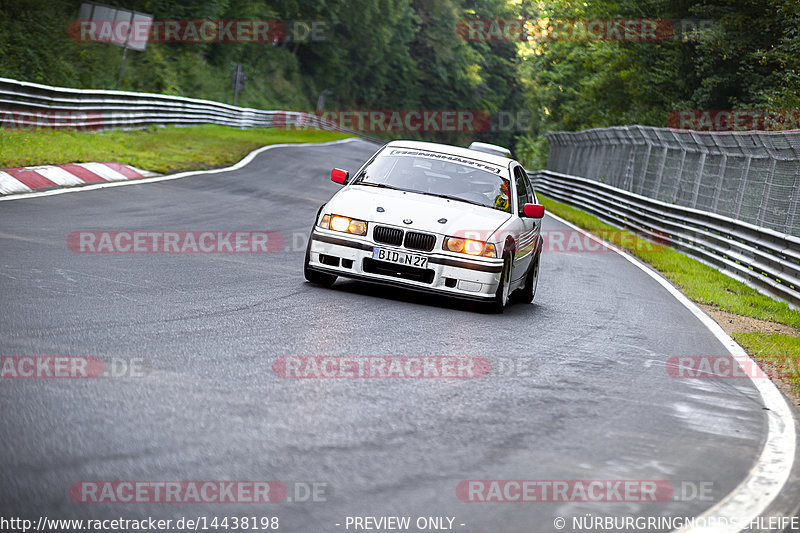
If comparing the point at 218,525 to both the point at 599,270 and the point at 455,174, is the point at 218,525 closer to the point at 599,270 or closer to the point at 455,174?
the point at 455,174

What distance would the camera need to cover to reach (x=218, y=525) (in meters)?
3.67

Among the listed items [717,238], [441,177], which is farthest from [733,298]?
[441,177]

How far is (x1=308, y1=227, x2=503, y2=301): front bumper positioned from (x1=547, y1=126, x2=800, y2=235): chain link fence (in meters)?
7.42

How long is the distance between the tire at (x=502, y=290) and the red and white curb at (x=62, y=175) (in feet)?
24.3

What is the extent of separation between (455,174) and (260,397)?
18.6 ft

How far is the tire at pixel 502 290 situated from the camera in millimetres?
9586

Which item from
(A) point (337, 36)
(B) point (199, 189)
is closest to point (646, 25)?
(B) point (199, 189)

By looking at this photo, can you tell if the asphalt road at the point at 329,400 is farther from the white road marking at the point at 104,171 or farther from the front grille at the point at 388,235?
the white road marking at the point at 104,171

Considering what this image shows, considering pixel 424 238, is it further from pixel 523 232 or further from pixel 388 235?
pixel 523 232

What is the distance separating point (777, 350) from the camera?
9.66 metres

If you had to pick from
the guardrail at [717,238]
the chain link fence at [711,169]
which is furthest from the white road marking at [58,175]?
the chain link fence at [711,169]

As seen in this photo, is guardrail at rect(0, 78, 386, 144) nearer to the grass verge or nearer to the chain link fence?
the grass verge

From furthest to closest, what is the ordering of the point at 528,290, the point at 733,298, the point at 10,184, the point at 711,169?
the point at 711,169 → the point at 10,184 → the point at 733,298 → the point at 528,290

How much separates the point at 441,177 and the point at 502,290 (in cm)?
154
